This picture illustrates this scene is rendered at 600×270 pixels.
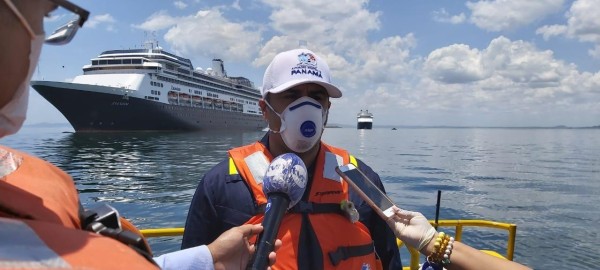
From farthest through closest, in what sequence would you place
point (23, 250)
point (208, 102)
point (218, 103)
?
point (218, 103) → point (208, 102) → point (23, 250)

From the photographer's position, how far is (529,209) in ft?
47.7

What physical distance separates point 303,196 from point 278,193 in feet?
2.21

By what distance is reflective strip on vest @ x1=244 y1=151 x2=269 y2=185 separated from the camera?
102 inches

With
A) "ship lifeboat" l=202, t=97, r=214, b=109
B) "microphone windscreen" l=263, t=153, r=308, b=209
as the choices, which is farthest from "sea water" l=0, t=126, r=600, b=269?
"ship lifeboat" l=202, t=97, r=214, b=109

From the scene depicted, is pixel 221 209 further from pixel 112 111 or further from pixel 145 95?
pixel 145 95

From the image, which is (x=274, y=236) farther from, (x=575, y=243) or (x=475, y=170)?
(x=475, y=170)

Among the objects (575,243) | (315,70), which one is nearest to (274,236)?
(315,70)

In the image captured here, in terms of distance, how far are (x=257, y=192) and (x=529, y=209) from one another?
1486 cm

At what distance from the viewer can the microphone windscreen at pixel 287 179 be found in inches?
75.0

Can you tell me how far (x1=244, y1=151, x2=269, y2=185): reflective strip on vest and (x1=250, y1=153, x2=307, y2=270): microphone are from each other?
538 millimetres

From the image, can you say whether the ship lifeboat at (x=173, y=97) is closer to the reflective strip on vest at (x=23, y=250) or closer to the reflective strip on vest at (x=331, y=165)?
the reflective strip on vest at (x=331, y=165)

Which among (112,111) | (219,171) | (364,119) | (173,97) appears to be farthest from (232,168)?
(364,119)

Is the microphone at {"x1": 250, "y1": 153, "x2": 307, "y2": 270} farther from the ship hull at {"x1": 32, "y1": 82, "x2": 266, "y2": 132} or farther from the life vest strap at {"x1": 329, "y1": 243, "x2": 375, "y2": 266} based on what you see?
the ship hull at {"x1": 32, "y1": 82, "x2": 266, "y2": 132}

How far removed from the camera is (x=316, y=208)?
2.50 meters
